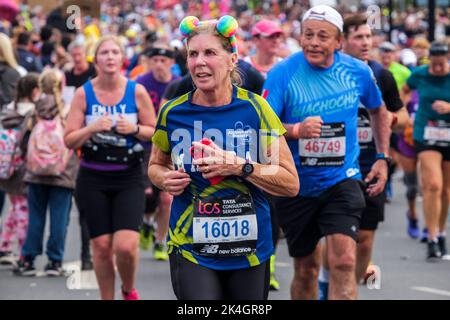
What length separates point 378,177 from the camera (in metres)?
8.16

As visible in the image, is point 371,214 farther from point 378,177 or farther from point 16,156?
point 16,156

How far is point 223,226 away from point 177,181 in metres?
0.30

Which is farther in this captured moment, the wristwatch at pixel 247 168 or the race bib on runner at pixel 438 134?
the race bib on runner at pixel 438 134

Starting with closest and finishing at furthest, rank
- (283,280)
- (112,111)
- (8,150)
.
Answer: (112,111) → (283,280) → (8,150)

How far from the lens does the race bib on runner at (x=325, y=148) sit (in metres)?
7.50

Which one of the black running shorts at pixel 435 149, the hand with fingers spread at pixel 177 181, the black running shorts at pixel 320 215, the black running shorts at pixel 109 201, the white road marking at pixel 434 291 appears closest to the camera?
the hand with fingers spread at pixel 177 181

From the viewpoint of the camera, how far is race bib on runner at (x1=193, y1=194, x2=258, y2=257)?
18.3 feet

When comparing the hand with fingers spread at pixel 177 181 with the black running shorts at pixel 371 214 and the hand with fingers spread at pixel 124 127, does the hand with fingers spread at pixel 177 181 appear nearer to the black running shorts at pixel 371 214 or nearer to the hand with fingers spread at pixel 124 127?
the hand with fingers spread at pixel 124 127

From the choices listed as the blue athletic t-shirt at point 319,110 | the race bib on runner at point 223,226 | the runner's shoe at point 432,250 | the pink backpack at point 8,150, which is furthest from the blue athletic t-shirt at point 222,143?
the runner's shoe at point 432,250

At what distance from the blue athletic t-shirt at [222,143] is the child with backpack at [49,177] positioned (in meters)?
5.09

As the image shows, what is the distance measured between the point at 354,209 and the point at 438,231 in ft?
14.6

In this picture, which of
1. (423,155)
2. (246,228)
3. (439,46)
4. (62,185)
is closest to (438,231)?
(423,155)

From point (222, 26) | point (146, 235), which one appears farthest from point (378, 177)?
point (146, 235)

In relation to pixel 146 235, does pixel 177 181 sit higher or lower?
higher
